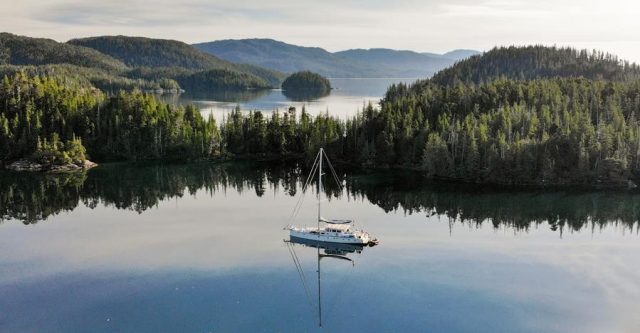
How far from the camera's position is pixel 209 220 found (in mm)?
74625

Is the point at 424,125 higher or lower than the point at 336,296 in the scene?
higher

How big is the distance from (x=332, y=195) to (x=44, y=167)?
57169 millimetres

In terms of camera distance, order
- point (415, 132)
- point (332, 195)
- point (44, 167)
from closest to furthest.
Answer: point (332, 195) → point (44, 167) → point (415, 132)

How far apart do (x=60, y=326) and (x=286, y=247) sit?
2496 centimetres

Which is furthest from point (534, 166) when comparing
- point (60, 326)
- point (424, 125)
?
point (60, 326)

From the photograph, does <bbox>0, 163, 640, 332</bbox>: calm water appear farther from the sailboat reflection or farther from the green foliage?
the green foliage

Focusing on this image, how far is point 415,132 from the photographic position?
379 feet

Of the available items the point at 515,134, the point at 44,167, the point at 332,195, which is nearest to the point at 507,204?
the point at 332,195

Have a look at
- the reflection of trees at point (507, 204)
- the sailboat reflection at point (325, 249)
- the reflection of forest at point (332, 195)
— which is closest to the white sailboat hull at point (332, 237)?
the sailboat reflection at point (325, 249)

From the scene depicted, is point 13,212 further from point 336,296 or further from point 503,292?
point 503,292

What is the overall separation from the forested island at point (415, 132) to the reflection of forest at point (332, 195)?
22.8 ft

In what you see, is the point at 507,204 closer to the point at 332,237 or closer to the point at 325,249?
the point at 332,237

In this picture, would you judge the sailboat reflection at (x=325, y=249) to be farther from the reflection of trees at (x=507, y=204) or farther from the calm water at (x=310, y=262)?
the reflection of trees at (x=507, y=204)

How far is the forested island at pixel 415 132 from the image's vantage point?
316 ft
